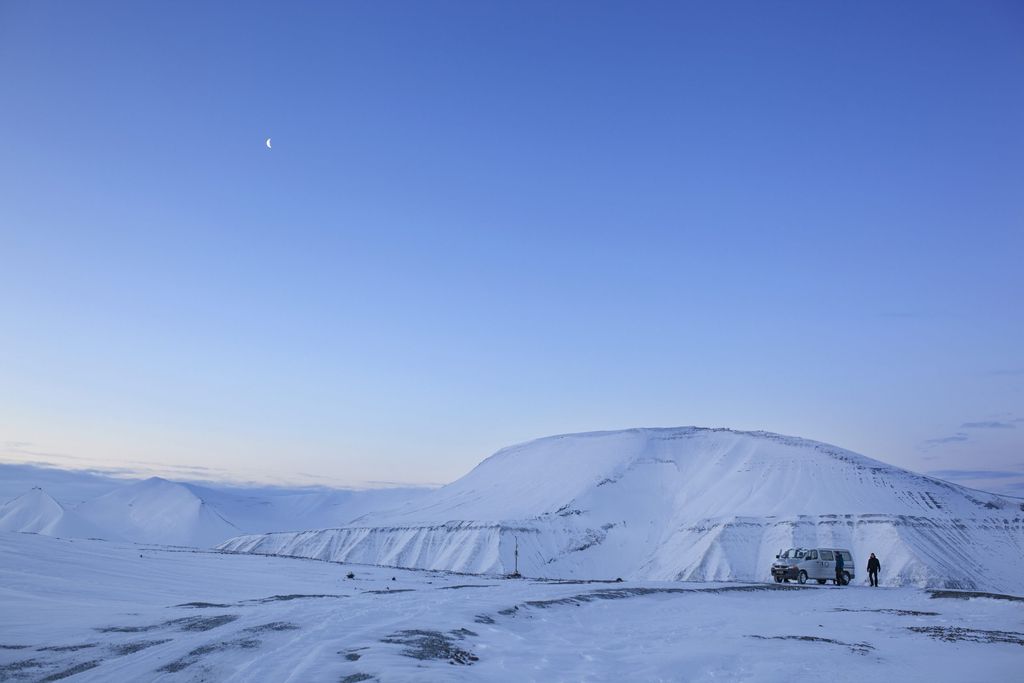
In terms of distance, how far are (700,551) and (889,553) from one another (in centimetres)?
1470

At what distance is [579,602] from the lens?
2241cm

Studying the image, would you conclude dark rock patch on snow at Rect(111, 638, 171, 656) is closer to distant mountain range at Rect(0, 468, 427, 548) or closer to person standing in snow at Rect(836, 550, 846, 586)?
person standing in snow at Rect(836, 550, 846, 586)

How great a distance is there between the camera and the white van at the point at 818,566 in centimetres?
3778

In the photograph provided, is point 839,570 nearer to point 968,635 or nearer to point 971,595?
point 971,595

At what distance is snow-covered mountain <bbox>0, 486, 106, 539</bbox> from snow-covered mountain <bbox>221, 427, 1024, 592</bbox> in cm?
7055

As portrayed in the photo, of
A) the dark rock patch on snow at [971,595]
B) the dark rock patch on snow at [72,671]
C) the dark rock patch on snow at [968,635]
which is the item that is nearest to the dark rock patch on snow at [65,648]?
the dark rock patch on snow at [72,671]

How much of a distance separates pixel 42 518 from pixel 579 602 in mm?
180243

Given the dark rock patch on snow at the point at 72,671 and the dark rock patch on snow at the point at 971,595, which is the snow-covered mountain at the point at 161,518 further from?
the dark rock patch on snow at the point at 72,671

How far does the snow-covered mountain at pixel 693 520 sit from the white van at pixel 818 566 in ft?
60.8

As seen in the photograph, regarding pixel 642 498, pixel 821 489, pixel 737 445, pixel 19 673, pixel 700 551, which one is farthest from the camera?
pixel 737 445

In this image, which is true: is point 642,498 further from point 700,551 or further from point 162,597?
point 162,597

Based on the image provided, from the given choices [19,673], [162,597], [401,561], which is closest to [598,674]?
[19,673]

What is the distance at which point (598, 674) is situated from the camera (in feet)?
39.4

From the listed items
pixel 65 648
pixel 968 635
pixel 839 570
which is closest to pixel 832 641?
pixel 968 635
